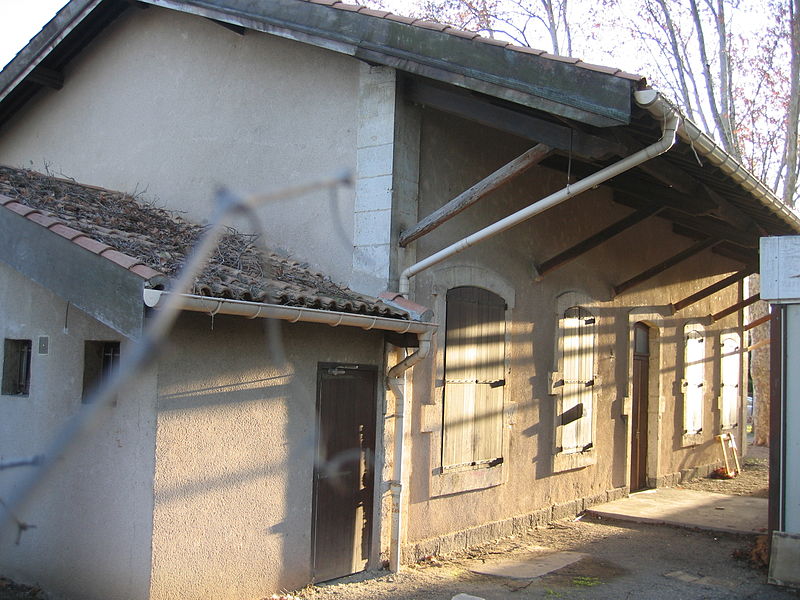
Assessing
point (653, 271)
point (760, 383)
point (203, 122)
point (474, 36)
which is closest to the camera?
point (474, 36)

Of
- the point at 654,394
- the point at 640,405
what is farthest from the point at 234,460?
the point at 654,394

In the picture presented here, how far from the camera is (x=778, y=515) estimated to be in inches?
269

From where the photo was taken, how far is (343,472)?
21.2 feet

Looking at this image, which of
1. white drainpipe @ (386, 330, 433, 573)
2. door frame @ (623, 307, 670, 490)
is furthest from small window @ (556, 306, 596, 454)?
white drainpipe @ (386, 330, 433, 573)

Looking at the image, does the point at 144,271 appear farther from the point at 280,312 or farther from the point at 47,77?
the point at 47,77

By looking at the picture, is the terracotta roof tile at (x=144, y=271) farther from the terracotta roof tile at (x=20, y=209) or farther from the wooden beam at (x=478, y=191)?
the wooden beam at (x=478, y=191)

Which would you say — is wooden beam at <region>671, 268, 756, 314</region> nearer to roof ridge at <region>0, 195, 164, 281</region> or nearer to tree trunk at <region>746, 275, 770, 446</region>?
tree trunk at <region>746, 275, 770, 446</region>

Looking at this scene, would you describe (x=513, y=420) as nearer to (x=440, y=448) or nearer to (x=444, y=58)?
(x=440, y=448)

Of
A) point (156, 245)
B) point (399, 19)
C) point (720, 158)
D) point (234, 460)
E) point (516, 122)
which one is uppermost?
point (399, 19)

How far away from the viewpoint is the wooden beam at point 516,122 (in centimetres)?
637

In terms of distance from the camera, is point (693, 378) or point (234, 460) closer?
point (234, 460)

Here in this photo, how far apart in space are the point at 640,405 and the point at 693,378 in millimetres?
1759

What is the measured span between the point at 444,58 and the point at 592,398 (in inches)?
204

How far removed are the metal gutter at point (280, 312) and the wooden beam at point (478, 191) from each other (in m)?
0.87
